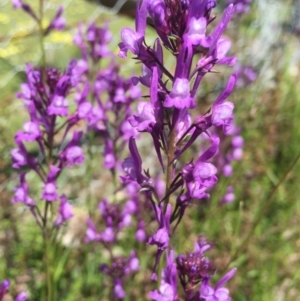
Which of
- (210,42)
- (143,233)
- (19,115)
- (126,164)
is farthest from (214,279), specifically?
(19,115)

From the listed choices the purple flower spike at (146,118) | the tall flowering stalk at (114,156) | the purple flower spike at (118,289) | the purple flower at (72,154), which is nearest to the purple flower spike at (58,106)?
the purple flower at (72,154)

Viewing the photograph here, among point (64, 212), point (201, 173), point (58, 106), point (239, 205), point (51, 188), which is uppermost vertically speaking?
point (201, 173)

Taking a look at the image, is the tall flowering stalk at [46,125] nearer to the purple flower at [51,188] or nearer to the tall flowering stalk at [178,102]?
the purple flower at [51,188]

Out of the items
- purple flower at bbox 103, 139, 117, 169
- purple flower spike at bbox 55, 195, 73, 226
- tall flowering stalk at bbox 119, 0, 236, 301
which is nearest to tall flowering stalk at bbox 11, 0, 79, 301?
purple flower spike at bbox 55, 195, 73, 226

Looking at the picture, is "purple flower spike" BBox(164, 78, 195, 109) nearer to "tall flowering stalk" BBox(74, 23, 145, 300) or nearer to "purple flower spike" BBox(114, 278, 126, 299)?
"tall flowering stalk" BBox(74, 23, 145, 300)

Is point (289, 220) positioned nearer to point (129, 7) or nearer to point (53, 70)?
point (53, 70)

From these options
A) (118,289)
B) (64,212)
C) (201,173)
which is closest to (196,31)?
(201,173)

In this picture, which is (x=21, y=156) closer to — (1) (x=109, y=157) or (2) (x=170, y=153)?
(1) (x=109, y=157)
